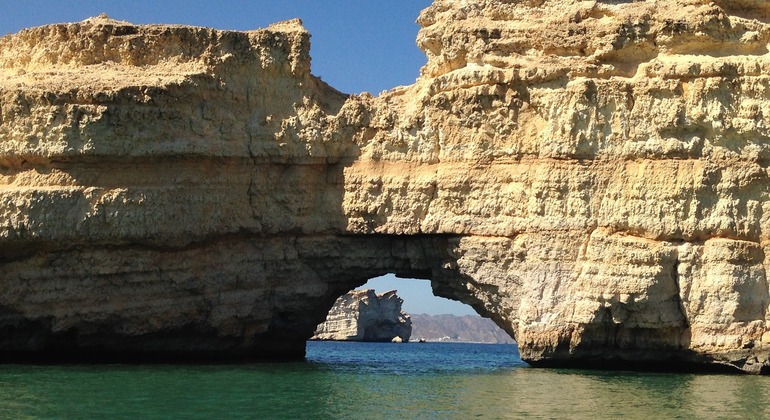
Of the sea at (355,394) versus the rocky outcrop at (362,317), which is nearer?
the sea at (355,394)

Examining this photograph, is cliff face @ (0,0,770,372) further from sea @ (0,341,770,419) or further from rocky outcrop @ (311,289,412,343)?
rocky outcrop @ (311,289,412,343)

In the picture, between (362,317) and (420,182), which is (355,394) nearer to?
(420,182)

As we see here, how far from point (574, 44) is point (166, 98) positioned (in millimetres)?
9429

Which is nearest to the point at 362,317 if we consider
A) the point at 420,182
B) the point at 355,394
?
the point at 420,182

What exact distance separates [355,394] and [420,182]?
7.16m

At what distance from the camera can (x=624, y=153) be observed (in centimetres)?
2159

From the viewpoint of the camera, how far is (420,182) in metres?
23.0

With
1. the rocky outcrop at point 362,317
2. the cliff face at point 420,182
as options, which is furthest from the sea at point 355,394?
the rocky outcrop at point 362,317

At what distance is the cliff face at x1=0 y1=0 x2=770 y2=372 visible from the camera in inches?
829

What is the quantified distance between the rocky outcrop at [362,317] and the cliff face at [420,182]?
44989mm

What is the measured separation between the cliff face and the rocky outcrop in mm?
44989

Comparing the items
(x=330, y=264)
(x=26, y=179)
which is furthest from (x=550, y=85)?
(x=26, y=179)

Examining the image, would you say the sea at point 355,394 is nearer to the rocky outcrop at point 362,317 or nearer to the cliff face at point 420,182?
the cliff face at point 420,182

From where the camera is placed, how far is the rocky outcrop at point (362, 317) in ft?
229
